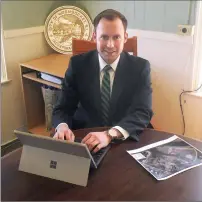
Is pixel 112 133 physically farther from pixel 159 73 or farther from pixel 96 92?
pixel 159 73

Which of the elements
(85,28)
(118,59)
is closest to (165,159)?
(118,59)

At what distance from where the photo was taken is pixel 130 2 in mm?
2195

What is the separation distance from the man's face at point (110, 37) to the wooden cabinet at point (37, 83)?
0.80 m

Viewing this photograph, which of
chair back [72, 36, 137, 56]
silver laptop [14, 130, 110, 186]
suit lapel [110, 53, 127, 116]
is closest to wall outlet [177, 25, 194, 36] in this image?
chair back [72, 36, 137, 56]

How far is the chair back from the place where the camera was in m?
1.87

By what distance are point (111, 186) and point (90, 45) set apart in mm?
1147

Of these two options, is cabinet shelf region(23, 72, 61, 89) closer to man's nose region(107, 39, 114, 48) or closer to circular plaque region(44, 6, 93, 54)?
circular plaque region(44, 6, 93, 54)

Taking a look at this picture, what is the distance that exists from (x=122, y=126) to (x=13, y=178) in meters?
0.51

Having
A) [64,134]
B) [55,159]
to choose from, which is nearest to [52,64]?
[64,134]

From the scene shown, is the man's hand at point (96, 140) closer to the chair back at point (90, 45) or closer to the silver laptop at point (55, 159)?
the silver laptop at point (55, 159)

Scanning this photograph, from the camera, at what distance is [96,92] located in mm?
1494

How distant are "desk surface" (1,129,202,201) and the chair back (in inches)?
38.7

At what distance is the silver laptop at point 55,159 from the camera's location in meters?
0.95

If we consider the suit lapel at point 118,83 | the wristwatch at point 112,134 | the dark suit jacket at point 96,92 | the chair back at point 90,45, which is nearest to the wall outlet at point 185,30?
the chair back at point 90,45
